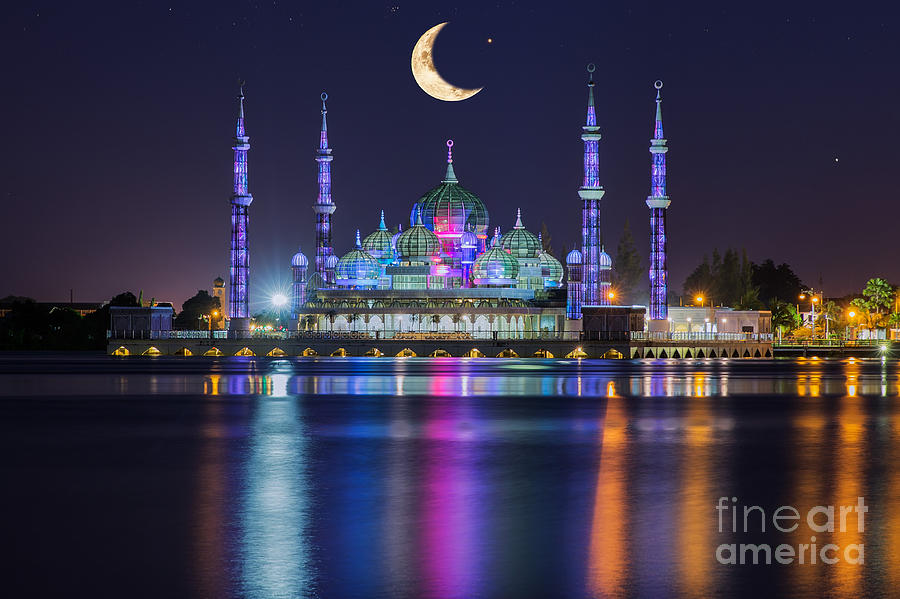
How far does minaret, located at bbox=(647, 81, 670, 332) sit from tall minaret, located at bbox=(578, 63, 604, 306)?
6.03 m

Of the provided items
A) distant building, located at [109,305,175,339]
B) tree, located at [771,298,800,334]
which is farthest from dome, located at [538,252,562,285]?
distant building, located at [109,305,175,339]

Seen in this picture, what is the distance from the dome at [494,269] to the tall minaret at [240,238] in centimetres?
2544

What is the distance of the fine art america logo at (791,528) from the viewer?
1423 cm

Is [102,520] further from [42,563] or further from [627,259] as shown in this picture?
[627,259]

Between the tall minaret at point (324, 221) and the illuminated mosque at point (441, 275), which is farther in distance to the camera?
the tall minaret at point (324, 221)

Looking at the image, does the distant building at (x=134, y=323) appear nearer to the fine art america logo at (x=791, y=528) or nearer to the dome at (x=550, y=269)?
the dome at (x=550, y=269)

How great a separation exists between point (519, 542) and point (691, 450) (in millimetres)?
11221

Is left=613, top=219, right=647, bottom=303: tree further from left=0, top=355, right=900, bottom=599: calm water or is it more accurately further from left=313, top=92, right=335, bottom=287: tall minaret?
left=0, top=355, right=900, bottom=599: calm water

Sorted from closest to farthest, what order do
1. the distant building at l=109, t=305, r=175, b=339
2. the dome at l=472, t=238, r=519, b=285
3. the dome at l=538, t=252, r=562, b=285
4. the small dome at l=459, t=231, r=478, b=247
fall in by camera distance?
the distant building at l=109, t=305, r=175, b=339
the dome at l=472, t=238, r=519, b=285
the small dome at l=459, t=231, r=478, b=247
the dome at l=538, t=252, r=562, b=285

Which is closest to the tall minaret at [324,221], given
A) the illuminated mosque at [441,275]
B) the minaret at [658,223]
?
the illuminated mosque at [441,275]

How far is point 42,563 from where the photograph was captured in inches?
549

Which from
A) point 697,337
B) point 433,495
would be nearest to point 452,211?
point 697,337

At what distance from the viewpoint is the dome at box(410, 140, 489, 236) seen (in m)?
142

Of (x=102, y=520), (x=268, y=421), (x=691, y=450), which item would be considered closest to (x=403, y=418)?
(x=268, y=421)
